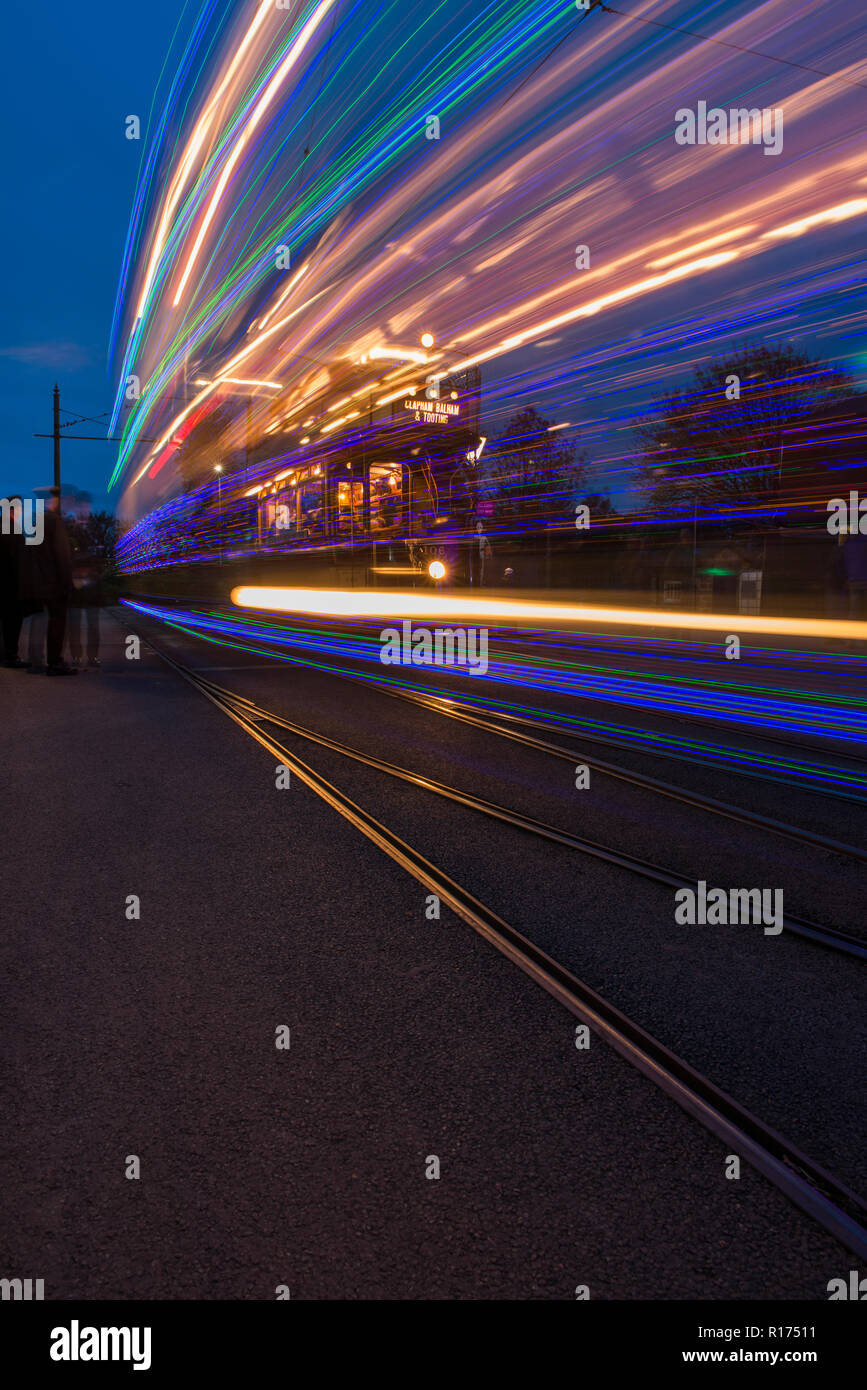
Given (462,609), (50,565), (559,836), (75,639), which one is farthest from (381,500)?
(559,836)

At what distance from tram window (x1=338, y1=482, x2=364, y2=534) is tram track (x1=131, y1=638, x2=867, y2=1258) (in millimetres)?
14626

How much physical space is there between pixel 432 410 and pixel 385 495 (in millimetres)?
2580

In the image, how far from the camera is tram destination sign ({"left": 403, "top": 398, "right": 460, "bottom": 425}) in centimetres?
1862

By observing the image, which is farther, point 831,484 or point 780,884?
point 831,484

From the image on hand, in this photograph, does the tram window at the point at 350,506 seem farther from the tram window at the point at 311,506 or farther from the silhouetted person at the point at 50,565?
the silhouetted person at the point at 50,565

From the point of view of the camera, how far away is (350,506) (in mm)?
18234

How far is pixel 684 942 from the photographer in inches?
129

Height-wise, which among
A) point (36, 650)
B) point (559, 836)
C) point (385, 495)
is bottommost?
point (559, 836)

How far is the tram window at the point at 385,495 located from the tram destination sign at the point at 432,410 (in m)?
1.34

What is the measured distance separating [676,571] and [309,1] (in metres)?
12.3

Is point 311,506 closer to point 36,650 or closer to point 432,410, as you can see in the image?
point 432,410

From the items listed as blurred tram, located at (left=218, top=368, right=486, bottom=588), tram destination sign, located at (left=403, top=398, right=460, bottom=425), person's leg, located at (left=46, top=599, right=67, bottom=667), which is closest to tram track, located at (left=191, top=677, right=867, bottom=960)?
person's leg, located at (left=46, top=599, right=67, bottom=667)
